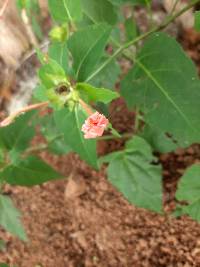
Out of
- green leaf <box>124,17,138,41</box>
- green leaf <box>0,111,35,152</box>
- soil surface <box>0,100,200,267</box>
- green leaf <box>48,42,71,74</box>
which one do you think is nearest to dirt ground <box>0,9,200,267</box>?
soil surface <box>0,100,200,267</box>

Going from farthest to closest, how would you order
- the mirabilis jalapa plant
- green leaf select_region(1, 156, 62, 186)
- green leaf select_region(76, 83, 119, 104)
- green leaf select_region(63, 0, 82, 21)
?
1. green leaf select_region(1, 156, 62, 186)
2. green leaf select_region(63, 0, 82, 21)
3. the mirabilis jalapa plant
4. green leaf select_region(76, 83, 119, 104)

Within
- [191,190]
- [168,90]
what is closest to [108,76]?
[168,90]

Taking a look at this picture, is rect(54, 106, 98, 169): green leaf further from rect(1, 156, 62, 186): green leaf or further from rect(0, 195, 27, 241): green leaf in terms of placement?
rect(0, 195, 27, 241): green leaf

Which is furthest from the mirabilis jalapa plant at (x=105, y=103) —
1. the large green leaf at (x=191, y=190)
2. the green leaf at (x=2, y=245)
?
the green leaf at (x=2, y=245)

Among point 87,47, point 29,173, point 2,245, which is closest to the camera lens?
point 87,47

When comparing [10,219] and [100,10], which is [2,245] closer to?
[10,219]
